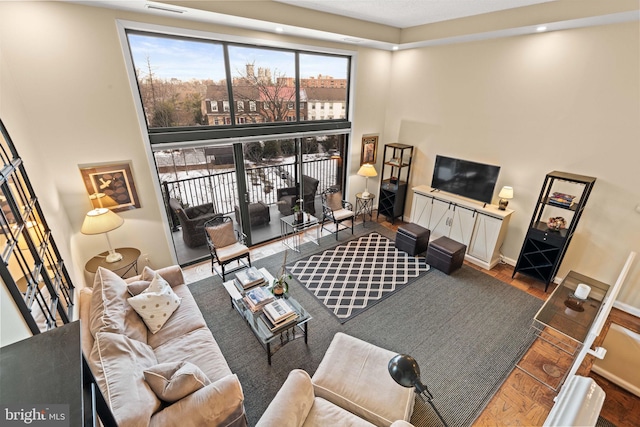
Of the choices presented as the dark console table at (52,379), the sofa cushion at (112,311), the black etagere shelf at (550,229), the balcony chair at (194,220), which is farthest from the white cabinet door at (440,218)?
the dark console table at (52,379)

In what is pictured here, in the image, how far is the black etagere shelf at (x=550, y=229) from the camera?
3623 mm

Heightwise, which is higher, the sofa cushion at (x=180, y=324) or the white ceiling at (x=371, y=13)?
the white ceiling at (x=371, y=13)

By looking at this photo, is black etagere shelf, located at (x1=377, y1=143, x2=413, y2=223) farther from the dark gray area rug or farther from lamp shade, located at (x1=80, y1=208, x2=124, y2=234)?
lamp shade, located at (x1=80, y1=208, x2=124, y2=234)

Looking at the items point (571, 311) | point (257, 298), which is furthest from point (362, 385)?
point (571, 311)

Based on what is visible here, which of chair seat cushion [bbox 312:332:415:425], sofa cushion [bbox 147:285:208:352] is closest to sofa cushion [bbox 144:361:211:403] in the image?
sofa cushion [bbox 147:285:208:352]

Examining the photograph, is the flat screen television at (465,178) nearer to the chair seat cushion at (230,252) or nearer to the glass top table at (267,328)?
the glass top table at (267,328)

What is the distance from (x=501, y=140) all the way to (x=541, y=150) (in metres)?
0.55

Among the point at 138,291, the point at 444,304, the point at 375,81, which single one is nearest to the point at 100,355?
the point at 138,291

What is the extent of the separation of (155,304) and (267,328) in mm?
1105

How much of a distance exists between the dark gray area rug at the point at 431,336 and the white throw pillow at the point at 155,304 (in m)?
0.71

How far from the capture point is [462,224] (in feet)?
15.7

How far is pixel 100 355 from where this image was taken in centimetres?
195

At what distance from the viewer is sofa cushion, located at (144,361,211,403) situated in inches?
75.4

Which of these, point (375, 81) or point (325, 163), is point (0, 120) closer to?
point (325, 163)
